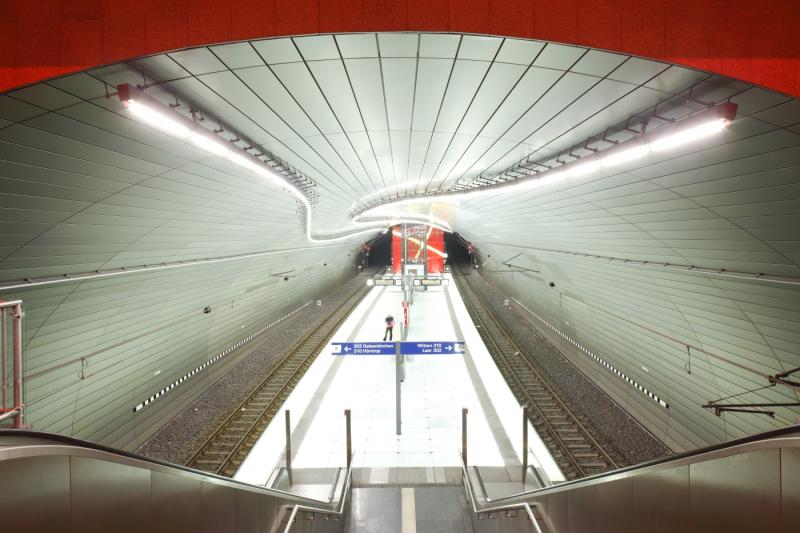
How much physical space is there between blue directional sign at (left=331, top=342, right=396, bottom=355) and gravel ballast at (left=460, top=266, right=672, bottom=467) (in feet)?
16.6

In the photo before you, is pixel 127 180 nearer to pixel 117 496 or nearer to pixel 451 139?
pixel 117 496

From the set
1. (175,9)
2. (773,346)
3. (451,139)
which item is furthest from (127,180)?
Answer: (773,346)

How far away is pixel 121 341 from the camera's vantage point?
7090 mm

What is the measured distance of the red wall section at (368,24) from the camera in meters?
2.50

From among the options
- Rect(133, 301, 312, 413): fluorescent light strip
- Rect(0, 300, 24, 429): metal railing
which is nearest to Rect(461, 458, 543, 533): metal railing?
Rect(0, 300, 24, 429): metal railing

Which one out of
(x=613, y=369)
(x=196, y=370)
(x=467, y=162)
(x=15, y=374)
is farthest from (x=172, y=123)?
(x=613, y=369)

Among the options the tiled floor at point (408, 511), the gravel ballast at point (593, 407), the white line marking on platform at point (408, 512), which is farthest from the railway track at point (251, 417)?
the gravel ballast at point (593, 407)

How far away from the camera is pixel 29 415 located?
5.50 meters

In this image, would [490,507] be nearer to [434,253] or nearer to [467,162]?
[467,162]

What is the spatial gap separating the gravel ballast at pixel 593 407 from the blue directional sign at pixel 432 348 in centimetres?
394

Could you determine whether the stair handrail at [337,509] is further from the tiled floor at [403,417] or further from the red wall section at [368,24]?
the red wall section at [368,24]

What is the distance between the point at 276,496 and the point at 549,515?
2844 mm

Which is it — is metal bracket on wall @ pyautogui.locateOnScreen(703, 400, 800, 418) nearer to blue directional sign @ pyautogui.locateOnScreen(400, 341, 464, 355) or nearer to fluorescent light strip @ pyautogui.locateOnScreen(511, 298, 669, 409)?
fluorescent light strip @ pyautogui.locateOnScreen(511, 298, 669, 409)

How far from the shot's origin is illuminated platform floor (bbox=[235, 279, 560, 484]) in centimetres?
700
